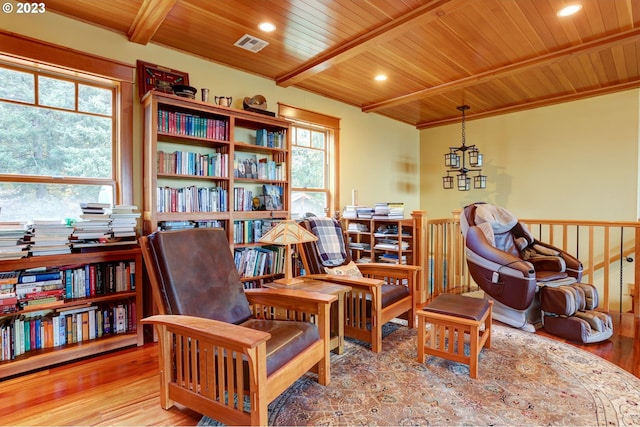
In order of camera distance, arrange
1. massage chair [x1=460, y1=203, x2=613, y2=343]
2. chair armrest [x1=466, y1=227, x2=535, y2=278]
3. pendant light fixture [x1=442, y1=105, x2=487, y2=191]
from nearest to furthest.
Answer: massage chair [x1=460, y1=203, x2=613, y2=343] → chair armrest [x1=466, y1=227, x2=535, y2=278] → pendant light fixture [x1=442, y1=105, x2=487, y2=191]

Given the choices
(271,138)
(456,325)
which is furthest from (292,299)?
(271,138)

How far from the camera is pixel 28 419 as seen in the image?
1.75 metres

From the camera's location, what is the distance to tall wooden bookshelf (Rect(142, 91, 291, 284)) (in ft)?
9.19

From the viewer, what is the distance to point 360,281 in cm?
259

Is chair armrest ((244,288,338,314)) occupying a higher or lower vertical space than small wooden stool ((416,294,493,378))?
higher

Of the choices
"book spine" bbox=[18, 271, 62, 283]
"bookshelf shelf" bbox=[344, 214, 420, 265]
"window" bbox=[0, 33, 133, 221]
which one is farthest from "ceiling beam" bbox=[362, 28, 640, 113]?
"book spine" bbox=[18, 271, 62, 283]

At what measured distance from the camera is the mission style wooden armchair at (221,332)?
1.51 meters

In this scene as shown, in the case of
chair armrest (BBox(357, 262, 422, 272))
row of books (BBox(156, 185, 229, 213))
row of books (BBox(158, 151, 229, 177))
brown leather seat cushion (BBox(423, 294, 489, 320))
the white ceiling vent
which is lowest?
brown leather seat cushion (BBox(423, 294, 489, 320))

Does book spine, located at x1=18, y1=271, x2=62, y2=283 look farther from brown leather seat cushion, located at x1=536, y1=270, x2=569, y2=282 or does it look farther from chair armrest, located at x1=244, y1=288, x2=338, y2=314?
brown leather seat cushion, located at x1=536, y1=270, x2=569, y2=282

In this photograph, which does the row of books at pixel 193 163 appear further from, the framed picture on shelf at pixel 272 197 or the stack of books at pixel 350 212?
the stack of books at pixel 350 212

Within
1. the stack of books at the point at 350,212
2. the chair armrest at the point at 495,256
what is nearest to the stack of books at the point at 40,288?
the stack of books at the point at 350,212

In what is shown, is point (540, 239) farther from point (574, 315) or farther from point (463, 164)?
point (574, 315)

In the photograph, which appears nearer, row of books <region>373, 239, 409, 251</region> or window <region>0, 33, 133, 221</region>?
window <region>0, 33, 133, 221</region>

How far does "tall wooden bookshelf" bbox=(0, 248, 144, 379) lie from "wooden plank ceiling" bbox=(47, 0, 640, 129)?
1860 millimetres
